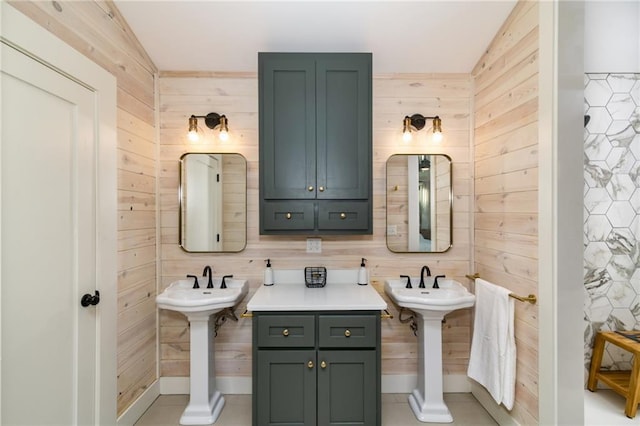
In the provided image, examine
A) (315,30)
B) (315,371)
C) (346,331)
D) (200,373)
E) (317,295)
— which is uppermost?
(315,30)

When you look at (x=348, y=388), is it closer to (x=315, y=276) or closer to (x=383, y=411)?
(x=383, y=411)

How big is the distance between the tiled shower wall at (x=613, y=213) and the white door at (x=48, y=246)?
131 inches

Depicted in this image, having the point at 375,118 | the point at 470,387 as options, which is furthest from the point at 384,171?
the point at 470,387

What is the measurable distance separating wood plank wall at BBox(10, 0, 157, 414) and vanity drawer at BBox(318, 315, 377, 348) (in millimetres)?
1318

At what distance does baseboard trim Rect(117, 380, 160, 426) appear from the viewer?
2.02 meters

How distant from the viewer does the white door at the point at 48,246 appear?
129 cm

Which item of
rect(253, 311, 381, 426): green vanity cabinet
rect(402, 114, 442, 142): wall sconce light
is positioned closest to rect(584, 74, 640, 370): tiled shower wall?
rect(402, 114, 442, 142): wall sconce light

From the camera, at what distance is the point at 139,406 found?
7.17 ft

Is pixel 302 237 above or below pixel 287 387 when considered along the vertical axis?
above

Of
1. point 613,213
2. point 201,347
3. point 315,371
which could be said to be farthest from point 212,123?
point 613,213

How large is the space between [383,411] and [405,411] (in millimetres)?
158

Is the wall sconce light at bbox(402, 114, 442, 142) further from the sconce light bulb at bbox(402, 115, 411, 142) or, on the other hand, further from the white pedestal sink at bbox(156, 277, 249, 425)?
the white pedestal sink at bbox(156, 277, 249, 425)

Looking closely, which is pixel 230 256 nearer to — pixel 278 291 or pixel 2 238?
pixel 278 291

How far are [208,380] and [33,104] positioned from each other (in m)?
1.89
